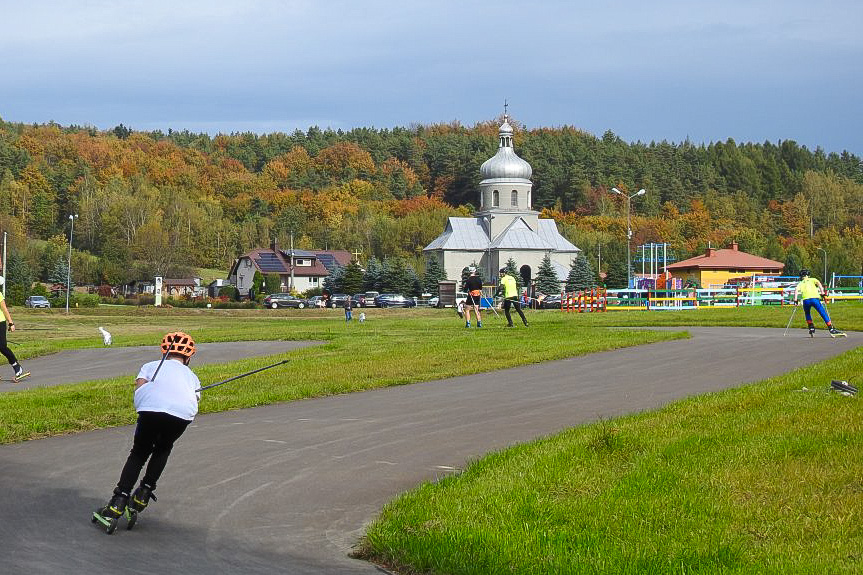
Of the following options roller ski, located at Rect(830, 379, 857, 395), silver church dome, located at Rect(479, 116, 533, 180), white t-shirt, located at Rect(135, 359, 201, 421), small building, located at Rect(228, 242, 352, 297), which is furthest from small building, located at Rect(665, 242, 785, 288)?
white t-shirt, located at Rect(135, 359, 201, 421)

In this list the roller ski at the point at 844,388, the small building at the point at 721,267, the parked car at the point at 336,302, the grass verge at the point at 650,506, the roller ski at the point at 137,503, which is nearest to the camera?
the grass verge at the point at 650,506

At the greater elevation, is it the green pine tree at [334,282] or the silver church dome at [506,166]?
the silver church dome at [506,166]

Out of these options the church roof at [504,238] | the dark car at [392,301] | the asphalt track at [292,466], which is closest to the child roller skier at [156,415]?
the asphalt track at [292,466]

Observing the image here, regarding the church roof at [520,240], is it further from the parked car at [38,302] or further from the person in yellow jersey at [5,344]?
the person in yellow jersey at [5,344]

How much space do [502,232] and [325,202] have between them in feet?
144

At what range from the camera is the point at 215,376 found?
1953 cm

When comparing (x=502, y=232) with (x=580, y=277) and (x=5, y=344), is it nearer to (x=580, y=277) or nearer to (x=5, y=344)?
(x=580, y=277)

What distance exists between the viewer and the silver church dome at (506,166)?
13200 cm

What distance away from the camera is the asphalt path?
21.1 m

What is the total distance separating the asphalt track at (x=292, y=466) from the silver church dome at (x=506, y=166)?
368ft

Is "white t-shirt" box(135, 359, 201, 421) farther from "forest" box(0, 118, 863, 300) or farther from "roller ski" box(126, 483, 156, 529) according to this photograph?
"forest" box(0, 118, 863, 300)

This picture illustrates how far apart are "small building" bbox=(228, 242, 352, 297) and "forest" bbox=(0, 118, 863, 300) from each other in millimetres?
6749

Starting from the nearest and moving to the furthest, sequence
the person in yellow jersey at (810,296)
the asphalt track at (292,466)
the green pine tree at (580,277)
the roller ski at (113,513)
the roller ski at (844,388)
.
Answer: the asphalt track at (292,466) < the roller ski at (113,513) < the roller ski at (844,388) < the person in yellow jersey at (810,296) < the green pine tree at (580,277)

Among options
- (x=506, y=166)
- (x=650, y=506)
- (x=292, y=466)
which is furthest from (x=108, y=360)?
(x=506, y=166)
